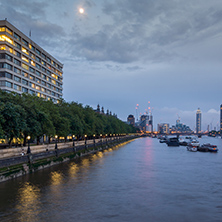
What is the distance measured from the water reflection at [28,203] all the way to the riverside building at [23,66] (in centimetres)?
7627

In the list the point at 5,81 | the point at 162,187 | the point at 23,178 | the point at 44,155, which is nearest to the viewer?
the point at 162,187

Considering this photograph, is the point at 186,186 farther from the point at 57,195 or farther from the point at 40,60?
the point at 40,60

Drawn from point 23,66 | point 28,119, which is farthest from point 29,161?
point 23,66

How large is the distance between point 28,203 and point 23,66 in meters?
99.0

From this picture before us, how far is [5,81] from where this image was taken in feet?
320

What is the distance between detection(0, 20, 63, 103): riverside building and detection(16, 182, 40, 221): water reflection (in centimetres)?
7627

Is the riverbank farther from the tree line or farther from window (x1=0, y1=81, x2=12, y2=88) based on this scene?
window (x1=0, y1=81, x2=12, y2=88)

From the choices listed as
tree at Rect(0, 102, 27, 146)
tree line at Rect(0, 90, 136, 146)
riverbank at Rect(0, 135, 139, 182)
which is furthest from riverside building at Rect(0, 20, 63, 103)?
tree at Rect(0, 102, 27, 146)

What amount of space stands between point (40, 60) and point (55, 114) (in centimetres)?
7814

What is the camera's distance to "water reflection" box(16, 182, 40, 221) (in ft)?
66.9

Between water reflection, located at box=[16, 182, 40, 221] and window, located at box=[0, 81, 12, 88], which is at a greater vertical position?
window, located at box=[0, 81, 12, 88]

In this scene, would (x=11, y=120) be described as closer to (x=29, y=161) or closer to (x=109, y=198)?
(x=29, y=161)

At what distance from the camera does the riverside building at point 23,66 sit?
9875 cm

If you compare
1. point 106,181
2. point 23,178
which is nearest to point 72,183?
point 106,181
